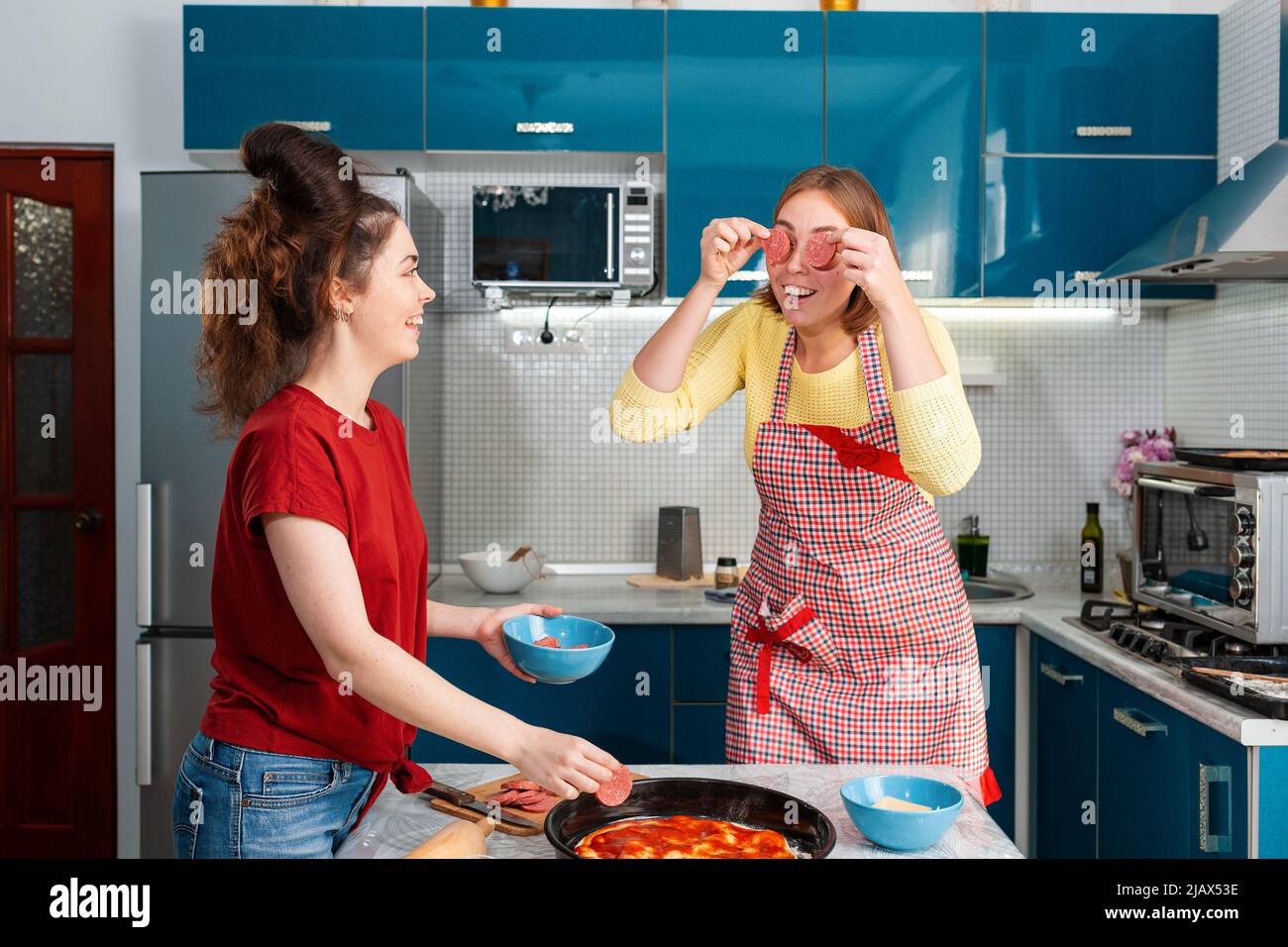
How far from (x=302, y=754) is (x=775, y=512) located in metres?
0.96

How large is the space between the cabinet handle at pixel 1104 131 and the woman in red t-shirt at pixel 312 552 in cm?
231

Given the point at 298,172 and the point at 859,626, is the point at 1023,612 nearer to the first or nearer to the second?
the point at 859,626

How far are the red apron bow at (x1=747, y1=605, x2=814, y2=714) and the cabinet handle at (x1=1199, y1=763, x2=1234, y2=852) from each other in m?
0.72

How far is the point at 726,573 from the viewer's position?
10.1ft

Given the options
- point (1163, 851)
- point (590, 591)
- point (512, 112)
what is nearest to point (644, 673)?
point (590, 591)

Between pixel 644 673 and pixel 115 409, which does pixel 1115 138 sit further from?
pixel 115 409

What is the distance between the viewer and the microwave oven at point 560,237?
2961 millimetres

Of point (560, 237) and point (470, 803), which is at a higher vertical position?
point (560, 237)

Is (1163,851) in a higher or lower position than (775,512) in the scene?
lower

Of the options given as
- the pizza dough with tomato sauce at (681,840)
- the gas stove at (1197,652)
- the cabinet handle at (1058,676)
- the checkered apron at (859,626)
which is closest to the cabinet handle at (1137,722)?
the gas stove at (1197,652)

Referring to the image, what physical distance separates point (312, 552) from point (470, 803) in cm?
39

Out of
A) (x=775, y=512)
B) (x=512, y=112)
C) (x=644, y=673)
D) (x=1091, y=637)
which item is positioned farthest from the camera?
(x=512, y=112)

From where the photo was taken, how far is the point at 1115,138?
301cm

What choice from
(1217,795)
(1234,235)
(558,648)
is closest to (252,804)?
(558,648)
